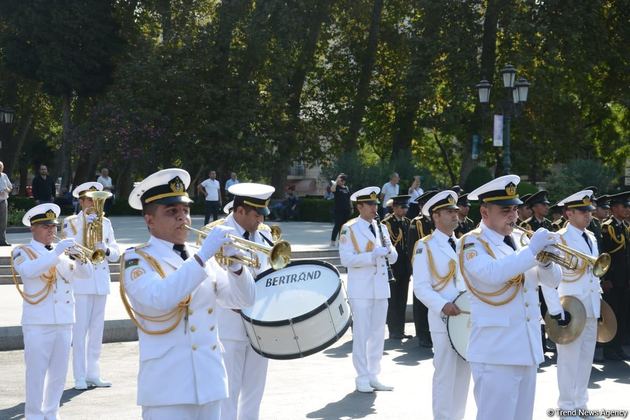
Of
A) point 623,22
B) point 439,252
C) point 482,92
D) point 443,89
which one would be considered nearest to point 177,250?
point 439,252

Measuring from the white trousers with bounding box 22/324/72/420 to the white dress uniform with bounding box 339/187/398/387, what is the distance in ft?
11.2

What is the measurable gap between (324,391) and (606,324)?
3056mm

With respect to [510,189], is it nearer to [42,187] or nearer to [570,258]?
[570,258]

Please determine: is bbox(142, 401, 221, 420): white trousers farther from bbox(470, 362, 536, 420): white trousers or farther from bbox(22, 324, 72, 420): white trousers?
bbox(22, 324, 72, 420): white trousers

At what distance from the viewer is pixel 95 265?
36.3 ft

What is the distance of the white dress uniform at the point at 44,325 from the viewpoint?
8461 mm

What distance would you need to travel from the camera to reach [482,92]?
86.4ft

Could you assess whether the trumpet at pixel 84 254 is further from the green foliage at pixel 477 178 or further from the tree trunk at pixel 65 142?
the tree trunk at pixel 65 142

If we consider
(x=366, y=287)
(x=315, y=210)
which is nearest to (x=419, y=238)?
(x=366, y=287)

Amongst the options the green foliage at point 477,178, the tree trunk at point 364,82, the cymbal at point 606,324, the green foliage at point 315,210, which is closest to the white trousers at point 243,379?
the cymbal at point 606,324

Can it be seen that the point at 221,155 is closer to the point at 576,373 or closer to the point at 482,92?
the point at 482,92

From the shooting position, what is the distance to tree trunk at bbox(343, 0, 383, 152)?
42312mm

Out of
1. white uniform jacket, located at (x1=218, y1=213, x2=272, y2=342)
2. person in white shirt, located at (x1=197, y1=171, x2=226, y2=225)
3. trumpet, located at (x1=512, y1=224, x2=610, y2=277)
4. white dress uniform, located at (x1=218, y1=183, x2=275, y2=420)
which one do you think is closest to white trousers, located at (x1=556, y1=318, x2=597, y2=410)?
trumpet, located at (x1=512, y1=224, x2=610, y2=277)

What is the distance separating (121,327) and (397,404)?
5.56 metres
